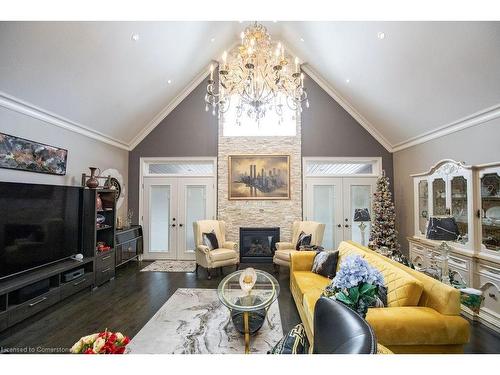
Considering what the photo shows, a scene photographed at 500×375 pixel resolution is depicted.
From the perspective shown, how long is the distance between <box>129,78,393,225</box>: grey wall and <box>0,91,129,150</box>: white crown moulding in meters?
1.14

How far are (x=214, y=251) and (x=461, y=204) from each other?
4031mm

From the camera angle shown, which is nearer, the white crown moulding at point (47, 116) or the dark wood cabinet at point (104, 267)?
the white crown moulding at point (47, 116)

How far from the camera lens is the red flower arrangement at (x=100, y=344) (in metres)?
1.07

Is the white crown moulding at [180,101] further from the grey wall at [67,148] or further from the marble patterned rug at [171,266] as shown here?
the marble patterned rug at [171,266]

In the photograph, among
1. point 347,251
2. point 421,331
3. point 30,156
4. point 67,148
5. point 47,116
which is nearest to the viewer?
point 421,331

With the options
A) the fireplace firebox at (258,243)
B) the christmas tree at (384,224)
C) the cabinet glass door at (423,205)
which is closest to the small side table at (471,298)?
the cabinet glass door at (423,205)

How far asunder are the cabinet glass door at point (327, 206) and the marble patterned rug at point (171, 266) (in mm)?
2993

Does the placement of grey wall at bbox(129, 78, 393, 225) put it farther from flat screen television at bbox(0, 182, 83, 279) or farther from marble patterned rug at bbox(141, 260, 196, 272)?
flat screen television at bbox(0, 182, 83, 279)

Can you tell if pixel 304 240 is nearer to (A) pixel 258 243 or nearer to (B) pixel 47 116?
(A) pixel 258 243

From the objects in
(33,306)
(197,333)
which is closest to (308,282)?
(197,333)

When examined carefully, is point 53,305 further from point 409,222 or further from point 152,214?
point 409,222

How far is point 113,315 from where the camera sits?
2.82 meters

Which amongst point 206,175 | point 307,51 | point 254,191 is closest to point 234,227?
point 254,191
